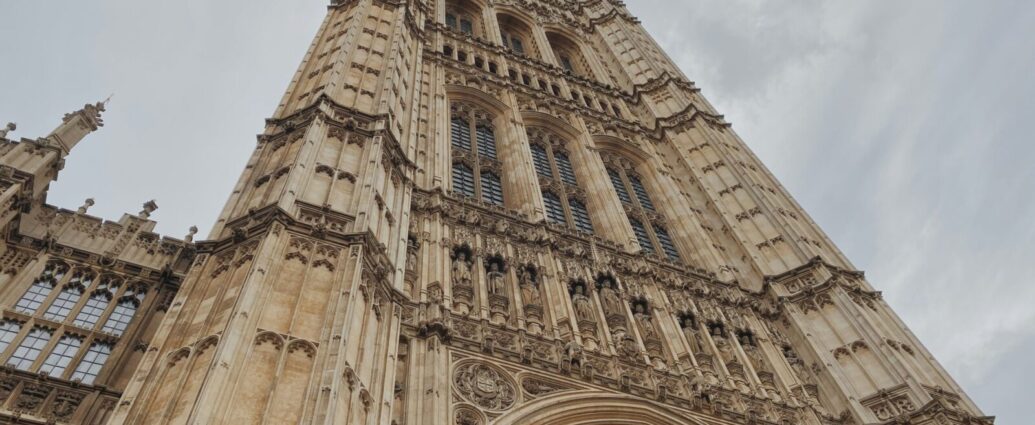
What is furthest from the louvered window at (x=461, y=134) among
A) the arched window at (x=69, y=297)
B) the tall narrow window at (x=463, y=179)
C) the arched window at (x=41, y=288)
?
the arched window at (x=41, y=288)

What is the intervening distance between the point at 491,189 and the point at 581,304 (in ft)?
18.4

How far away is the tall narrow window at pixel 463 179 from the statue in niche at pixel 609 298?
4076mm

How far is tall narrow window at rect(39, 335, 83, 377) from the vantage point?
34.4 feet

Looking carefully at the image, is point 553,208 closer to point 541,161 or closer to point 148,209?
point 541,161

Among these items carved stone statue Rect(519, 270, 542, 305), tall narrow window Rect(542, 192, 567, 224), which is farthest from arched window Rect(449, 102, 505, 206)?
carved stone statue Rect(519, 270, 542, 305)

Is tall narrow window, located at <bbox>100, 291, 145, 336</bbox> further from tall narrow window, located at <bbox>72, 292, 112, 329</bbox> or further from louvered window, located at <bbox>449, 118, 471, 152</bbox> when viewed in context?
louvered window, located at <bbox>449, 118, 471, 152</bbox>

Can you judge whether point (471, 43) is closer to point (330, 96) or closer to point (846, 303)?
point (330, 96)

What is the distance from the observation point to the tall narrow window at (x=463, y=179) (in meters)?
18.8

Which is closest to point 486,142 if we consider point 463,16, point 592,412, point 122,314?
point 592,412

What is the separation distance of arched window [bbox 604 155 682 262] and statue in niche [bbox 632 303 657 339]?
2.85m

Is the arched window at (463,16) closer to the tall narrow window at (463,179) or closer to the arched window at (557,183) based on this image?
the arched window at (557,183)

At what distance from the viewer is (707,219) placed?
72.0 feet

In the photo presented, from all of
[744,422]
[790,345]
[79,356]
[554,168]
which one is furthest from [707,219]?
[79,356]

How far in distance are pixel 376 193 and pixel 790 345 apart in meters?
9.29
